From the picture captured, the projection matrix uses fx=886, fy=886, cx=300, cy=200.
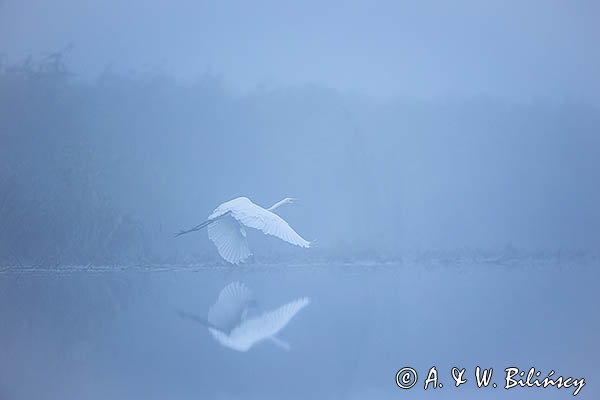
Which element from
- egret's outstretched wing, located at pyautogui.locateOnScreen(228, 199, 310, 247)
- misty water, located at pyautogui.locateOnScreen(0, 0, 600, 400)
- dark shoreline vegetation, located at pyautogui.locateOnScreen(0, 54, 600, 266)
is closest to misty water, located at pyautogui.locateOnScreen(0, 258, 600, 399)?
egret's outstretched wing, located at pyautogui.locateOnScreen(228, 199, 310, 247)

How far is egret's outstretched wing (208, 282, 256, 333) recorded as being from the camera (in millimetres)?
4855

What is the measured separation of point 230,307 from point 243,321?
1.91 feet

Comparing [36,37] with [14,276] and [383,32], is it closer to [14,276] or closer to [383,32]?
[14,276]

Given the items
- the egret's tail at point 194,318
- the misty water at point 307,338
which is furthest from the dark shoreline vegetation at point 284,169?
the egret's tail at point 194,318

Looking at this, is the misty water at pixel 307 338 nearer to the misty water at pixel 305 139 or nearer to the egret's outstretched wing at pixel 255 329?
the egret's outstretched wing at pixel 255 329

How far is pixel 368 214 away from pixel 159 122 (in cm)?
215

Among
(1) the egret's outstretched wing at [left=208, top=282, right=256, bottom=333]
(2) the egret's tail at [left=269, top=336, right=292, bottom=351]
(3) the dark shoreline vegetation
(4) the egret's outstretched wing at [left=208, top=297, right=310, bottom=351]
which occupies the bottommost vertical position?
(2) the egret's tail at [left=269, top=336, right=292, bottom=351]

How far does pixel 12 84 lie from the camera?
8055mm

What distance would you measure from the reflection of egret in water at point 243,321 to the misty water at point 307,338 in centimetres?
8

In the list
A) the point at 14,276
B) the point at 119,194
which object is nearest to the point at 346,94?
the point at 119,194

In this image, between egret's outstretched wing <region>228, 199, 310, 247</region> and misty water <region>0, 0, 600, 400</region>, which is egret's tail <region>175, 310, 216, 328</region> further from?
misty water <region>0, 0, 600, 400</region>

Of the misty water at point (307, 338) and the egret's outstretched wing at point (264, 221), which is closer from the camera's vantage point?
the misty water at point (307, 338)

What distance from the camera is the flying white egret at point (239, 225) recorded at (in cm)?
588

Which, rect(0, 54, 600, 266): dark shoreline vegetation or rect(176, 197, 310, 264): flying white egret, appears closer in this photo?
rect(176, 197, 310, 264): flying white egret
